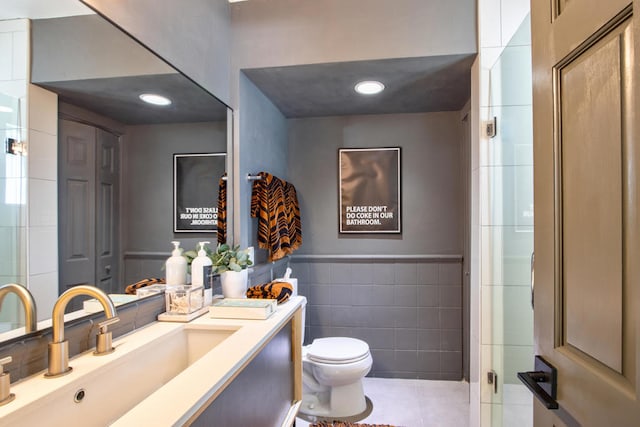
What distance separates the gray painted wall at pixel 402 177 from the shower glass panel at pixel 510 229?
97 centimetres

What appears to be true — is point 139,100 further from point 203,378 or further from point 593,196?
point 593,196

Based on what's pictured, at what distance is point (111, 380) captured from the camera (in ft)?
3.27

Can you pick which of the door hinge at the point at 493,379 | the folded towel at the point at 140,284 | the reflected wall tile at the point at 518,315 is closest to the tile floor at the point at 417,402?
the door hinge at the point at 493,379

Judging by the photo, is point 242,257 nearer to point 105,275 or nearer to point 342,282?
point 105,275

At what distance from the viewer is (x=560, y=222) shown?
0.80 metres

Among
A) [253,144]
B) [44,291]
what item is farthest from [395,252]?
[44,291]

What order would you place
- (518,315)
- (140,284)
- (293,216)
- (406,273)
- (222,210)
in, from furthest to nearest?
(406,273)
(293,216)
(222,210)
(518,315)
(140,284)

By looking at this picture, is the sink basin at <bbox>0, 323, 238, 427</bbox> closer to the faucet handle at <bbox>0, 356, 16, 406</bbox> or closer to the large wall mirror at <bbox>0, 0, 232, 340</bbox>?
the faucet handle at <bbox>0, 356, 16, 406</bbox>

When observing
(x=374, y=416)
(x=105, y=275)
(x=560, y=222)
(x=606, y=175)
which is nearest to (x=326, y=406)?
(x=374, y=416)

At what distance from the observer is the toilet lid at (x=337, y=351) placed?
7.21 feet

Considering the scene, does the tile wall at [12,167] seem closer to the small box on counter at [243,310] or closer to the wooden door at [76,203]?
the wooden door at [76,203]

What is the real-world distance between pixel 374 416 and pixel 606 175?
2.15 metres

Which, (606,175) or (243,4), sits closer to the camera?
(606,175)

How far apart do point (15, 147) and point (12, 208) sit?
150mm
